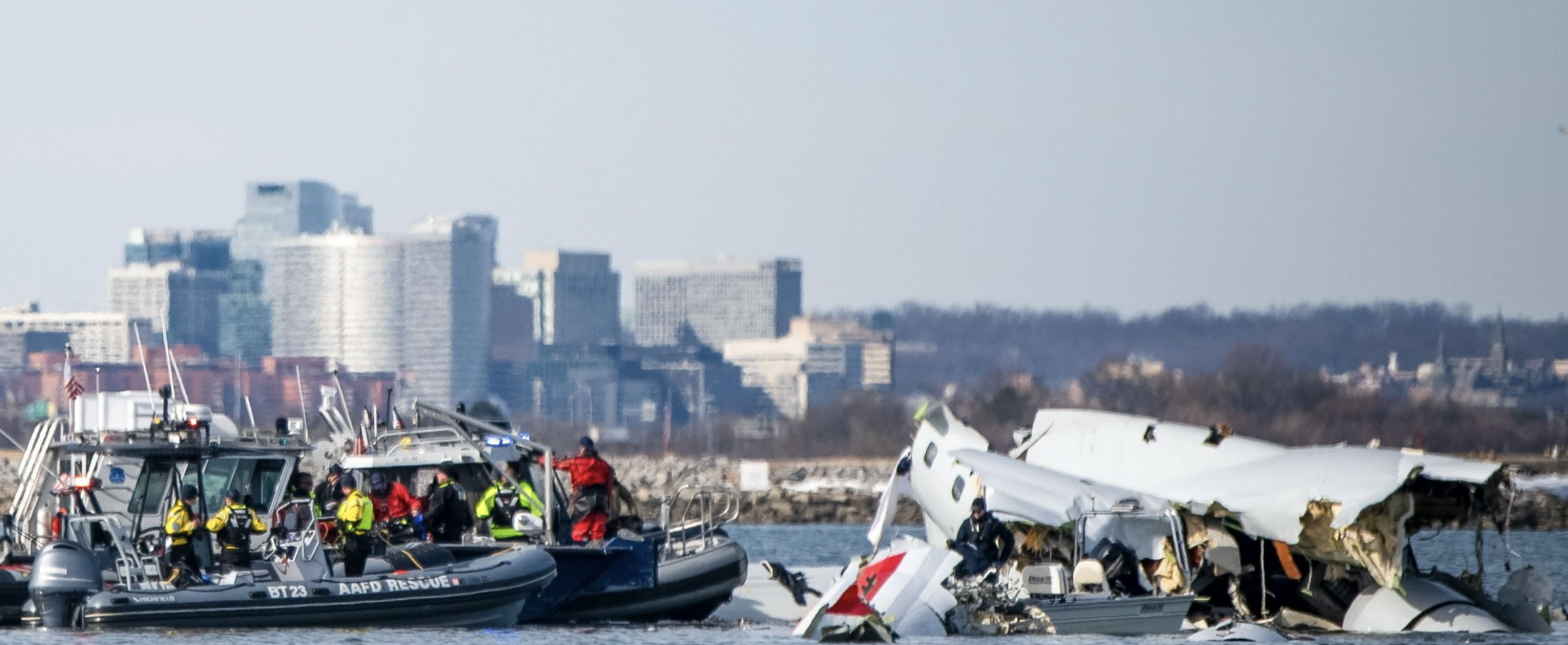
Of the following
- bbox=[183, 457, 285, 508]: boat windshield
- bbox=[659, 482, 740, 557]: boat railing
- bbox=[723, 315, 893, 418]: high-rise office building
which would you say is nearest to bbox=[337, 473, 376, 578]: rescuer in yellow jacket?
bbox=[183, 457, 285, 508]: boat windshield

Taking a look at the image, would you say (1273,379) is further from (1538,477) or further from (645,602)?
(645,602)

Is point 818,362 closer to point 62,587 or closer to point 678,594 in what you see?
point 678,594

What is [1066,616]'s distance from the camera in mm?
22891

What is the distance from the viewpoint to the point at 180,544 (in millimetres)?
22141

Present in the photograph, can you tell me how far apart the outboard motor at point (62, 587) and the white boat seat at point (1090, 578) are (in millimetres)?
9070

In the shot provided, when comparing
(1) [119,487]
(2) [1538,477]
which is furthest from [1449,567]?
(2) [1538,477]

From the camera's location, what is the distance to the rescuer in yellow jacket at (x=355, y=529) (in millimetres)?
23078

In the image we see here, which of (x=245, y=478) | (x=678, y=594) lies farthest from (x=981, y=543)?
(x=245, y=478)

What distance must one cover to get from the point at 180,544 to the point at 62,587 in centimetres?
117

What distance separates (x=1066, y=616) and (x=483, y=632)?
221 inches

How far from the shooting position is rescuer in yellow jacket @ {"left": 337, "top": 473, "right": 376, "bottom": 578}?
909 inches

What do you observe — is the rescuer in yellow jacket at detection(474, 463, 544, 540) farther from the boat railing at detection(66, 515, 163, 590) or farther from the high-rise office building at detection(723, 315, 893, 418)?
the high-rise office building at detection(723, 315, 893, 418)

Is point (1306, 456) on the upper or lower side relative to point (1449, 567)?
upper

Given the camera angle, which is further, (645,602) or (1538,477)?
(1538,477)
